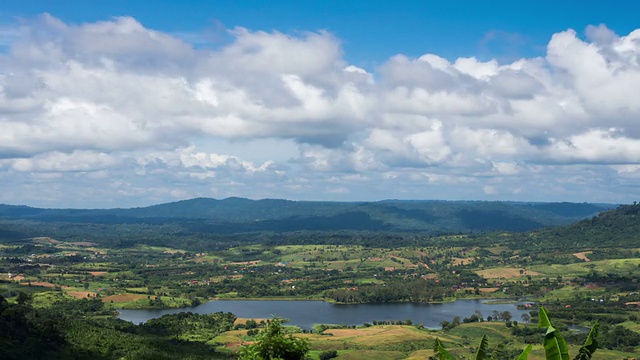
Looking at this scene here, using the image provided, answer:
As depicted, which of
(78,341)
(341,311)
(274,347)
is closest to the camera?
(274,347)

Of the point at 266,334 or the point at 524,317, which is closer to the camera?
the point at 266,334

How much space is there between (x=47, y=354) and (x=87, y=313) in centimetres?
7735

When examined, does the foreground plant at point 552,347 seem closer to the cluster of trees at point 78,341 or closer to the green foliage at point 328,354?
the cluster of trees at point 78,341

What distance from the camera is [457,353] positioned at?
359ft

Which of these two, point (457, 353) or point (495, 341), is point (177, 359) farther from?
point (495, 341)

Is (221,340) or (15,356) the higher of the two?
(15,356)

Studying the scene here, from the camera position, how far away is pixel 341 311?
179875 mm

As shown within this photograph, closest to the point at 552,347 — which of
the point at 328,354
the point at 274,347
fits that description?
the point at 274,347

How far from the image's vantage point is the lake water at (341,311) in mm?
161250

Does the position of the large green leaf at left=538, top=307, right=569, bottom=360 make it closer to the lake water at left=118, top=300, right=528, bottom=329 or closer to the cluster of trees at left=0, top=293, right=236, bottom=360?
the cluster of trees at left=0, top=293, right=236, bottom=360

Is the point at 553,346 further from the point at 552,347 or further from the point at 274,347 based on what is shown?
the point at 274,347

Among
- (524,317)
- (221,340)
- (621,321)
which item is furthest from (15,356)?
(621,321)

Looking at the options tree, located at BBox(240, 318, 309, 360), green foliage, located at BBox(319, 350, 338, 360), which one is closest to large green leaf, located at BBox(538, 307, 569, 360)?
tree, located at BBox(240, 318, 309, 360)

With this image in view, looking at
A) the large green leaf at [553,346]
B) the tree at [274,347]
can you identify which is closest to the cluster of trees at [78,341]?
the tree at [274,347]
